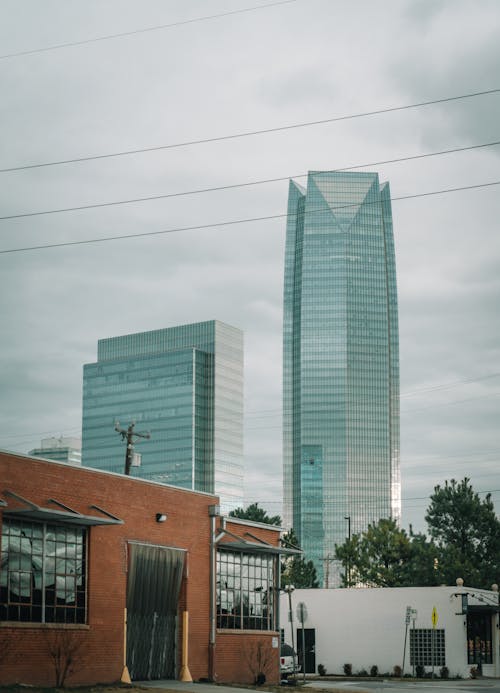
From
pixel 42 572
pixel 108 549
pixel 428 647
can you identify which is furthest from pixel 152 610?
pixel 428 647

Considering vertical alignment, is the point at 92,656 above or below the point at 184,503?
below

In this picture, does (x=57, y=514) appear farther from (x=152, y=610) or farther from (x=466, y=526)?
(x=466, y=526)

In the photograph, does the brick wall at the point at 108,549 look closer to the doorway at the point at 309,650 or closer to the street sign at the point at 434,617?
the street sign at the point at 434,617

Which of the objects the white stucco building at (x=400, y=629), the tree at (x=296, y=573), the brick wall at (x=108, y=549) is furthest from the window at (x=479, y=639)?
the tree at (x=296, y=573)

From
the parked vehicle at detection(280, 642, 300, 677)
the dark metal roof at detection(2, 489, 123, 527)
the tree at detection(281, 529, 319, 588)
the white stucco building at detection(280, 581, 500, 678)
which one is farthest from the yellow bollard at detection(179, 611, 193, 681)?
the tree at detection(281, 529, 319, 588)

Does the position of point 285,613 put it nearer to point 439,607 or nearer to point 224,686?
point 439,607

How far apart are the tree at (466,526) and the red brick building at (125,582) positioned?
124ft

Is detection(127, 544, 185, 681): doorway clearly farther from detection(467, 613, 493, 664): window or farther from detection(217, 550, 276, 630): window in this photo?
detection(467, 613, 493, 664): window

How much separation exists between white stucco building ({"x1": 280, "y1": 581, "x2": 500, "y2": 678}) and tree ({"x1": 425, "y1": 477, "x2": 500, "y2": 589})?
16.6 metres

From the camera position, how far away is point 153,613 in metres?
34.9

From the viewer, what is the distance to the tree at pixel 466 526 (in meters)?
76.6

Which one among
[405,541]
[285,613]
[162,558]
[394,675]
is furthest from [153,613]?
[405,541]

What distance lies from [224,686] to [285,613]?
28089 mm

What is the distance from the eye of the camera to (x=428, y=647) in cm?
5628
